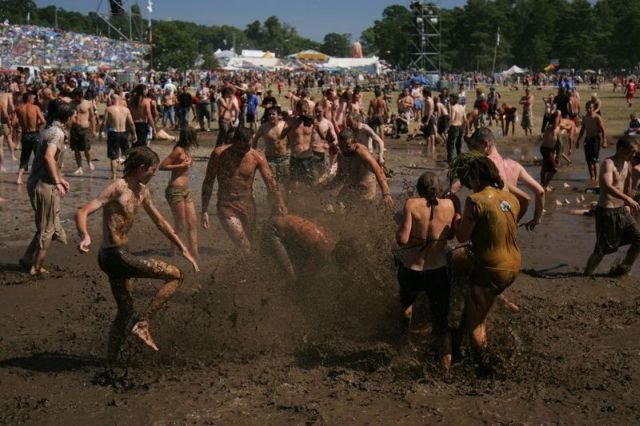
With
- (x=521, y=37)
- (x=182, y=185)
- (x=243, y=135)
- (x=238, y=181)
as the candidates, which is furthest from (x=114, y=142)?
(x=521, y=37)

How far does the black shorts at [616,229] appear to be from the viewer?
888 cm

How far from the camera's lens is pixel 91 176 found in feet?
57.1

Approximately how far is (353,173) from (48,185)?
3548mm

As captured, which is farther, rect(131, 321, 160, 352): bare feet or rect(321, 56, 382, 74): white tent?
rect(321, 56, 382, 74): white tent

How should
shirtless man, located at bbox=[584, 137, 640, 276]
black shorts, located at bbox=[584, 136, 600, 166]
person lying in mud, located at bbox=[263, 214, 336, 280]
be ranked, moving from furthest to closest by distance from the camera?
black shorts, located at bbox=[584, 136, 600, 166] < shirtless man, located at bbox=[584, 137, 640, 276] < person lying in mud, located at bbox=[263, 214, 336, 280]

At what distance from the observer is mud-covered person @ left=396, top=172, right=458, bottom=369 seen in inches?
233

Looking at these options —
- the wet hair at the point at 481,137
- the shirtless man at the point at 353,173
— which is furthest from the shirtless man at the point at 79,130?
the wet hair at the point at 481,137

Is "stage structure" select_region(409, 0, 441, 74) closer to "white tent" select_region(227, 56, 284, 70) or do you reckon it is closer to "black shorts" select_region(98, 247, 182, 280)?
"white tent" select_region(227, 56, 284, 70)

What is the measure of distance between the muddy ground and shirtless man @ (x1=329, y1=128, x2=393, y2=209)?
102cm

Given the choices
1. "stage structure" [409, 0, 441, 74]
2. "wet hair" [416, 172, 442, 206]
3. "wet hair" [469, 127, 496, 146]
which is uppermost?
"stage structure" [409, 0, 441, 74]

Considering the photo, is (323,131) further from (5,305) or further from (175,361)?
(175,361)

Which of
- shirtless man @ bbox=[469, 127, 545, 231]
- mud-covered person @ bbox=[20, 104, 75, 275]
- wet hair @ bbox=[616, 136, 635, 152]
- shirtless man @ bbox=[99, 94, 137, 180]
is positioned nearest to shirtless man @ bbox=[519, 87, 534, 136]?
shirtless man @ bbox=[99, 94, 137, 180]

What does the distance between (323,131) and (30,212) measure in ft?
16.9

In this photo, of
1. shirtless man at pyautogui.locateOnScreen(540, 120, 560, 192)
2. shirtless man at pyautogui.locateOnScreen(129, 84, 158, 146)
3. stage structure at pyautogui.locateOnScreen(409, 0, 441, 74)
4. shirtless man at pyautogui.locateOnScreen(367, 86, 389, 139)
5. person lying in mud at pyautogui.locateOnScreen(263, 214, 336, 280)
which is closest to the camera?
person lying in mud at pyautogui.locateOnScreen(263, 214, 336, 280)
